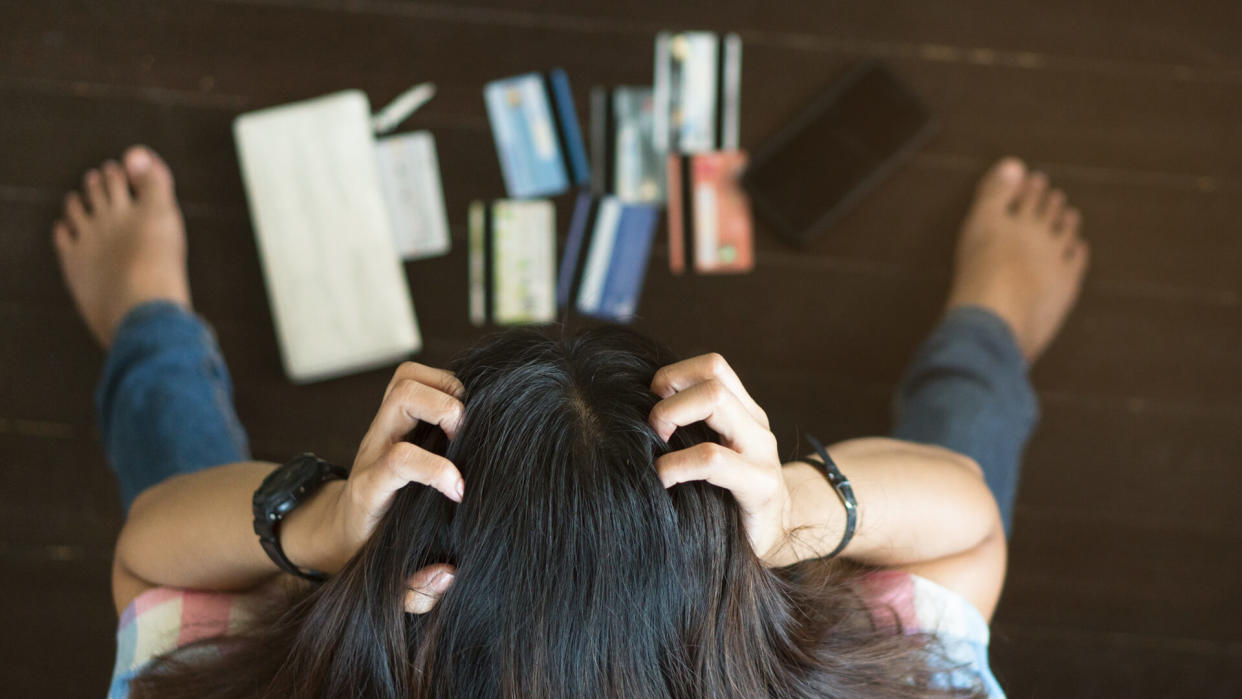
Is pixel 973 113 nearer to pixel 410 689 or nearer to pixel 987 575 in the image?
pixel 987 575

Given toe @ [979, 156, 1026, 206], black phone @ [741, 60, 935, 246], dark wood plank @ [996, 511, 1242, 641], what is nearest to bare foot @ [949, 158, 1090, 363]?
toe @ [979, 156, 1026, 206]

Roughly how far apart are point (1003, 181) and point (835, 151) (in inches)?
9.5

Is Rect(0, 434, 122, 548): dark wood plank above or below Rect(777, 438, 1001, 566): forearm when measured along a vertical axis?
below

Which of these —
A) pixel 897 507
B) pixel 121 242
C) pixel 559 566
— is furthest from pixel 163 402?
pixel 897 507

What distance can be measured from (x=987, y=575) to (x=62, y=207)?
4.04 ft

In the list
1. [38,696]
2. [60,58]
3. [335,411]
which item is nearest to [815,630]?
[335,411]

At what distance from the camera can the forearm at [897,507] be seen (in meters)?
0.71

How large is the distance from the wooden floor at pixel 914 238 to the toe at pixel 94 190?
0.02 meters

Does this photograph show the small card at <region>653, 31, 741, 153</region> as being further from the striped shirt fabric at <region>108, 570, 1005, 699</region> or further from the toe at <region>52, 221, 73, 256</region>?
the toe at <region>52, 221, 73, 256</region>

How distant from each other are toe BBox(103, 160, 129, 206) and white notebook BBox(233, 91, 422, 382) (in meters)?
0.17

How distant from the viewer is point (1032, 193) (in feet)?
3.83

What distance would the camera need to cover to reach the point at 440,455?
0.51m

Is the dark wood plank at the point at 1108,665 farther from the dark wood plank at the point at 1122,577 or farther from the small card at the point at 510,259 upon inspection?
the small card at the point at 510,259

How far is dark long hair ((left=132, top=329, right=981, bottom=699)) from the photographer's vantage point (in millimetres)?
→ 485
